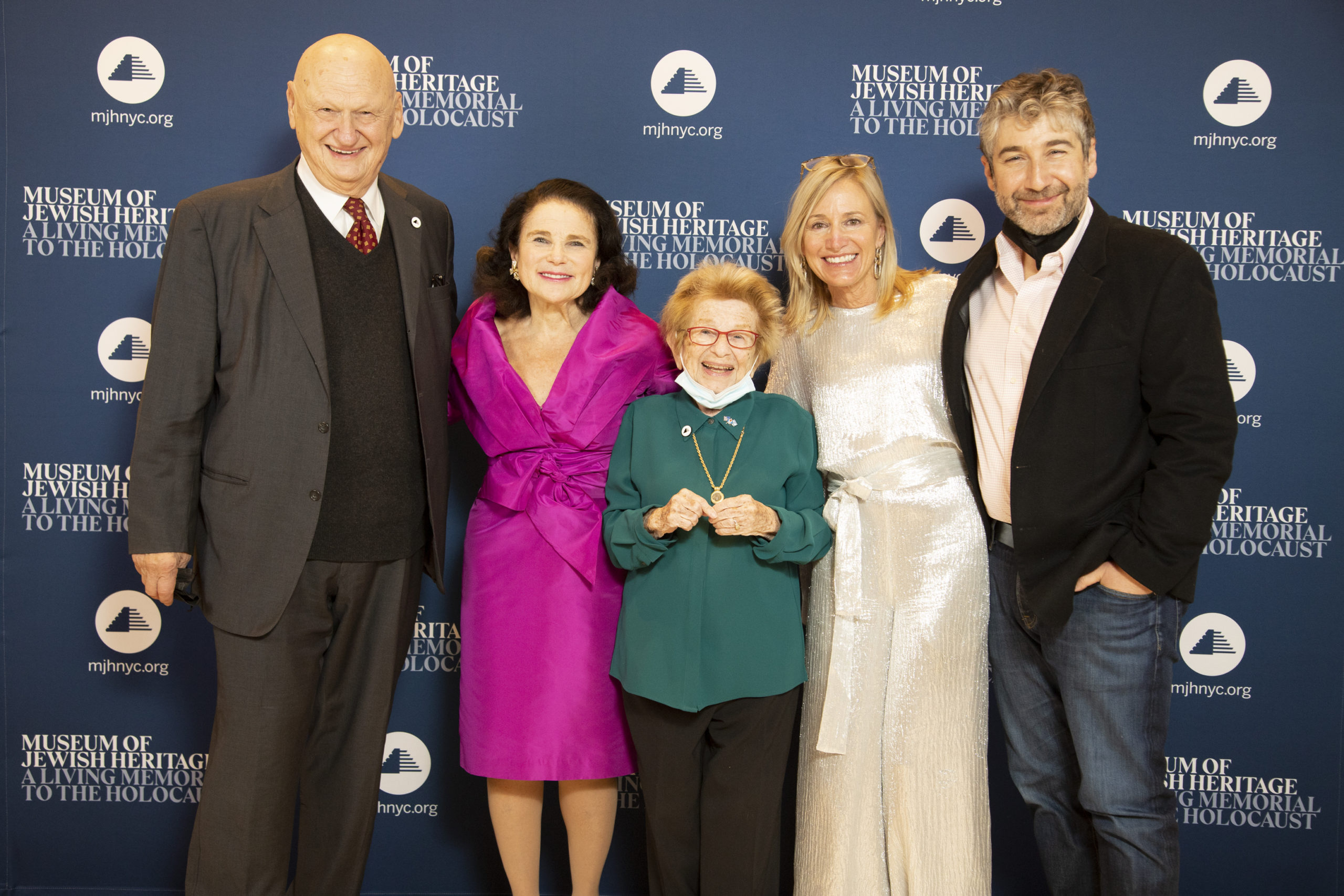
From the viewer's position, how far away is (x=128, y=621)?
2.67m

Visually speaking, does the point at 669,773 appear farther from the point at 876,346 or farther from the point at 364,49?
the point at 364,49

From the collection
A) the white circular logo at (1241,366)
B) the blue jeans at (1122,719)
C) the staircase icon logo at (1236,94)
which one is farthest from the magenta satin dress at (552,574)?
the staircase icon logo at (1236,94)

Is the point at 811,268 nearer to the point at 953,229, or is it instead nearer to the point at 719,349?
the point at 719,349

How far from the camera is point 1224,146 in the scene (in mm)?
2596

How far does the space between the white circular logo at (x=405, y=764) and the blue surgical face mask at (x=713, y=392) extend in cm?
157

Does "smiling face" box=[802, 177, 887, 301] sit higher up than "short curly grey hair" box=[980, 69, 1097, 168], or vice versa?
"short curly grey hair" box=[980, 69, 1097, 168]

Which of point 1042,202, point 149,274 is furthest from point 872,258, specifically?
point 149,274

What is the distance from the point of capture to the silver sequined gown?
2.00 meters

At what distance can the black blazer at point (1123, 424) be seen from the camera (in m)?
1.75

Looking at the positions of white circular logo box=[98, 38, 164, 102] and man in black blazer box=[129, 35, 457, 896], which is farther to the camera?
white circular logo box=[98, 38, 164, 102]

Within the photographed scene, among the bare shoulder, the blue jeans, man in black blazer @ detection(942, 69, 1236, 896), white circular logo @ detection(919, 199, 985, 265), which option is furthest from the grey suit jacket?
white circular logo @ detection(919, 199, 985, 265)

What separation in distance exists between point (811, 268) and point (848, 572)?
29.7 inches

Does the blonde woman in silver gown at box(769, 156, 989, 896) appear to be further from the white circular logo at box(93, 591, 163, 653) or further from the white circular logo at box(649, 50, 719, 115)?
the white circular logo at box(93, 591, 163, 653)

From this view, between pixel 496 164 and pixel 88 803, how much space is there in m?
2.36
